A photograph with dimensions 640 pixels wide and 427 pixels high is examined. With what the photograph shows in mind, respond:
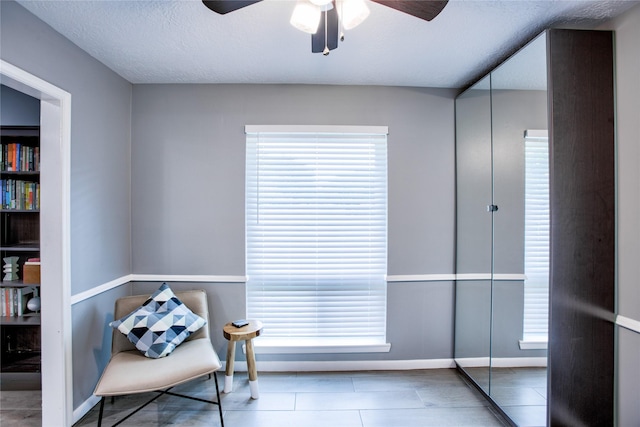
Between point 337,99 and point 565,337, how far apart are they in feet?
7.35

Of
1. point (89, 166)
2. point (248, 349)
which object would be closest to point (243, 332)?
point (248, 349)

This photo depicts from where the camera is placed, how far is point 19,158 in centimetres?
240

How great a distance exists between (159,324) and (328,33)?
6.79ft

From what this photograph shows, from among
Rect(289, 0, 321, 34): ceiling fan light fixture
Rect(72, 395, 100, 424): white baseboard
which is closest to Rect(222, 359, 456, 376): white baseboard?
Rect(72, 395, 100, 424): white baseboard

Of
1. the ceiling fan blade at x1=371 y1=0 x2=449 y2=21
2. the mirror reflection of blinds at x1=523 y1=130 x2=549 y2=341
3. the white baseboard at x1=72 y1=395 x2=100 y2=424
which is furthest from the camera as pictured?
the white baseboard at x1=72 y1=395 x2=100 y2=424

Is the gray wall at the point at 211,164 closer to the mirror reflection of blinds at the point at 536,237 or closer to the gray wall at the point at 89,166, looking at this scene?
the gray wall at the point at 89,166

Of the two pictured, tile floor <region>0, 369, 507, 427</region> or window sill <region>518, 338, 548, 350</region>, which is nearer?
window sill <region>518, 338, 548, 350</region>

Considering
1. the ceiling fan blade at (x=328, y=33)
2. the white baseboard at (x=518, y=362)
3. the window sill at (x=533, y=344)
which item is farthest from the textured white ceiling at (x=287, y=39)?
the white baseboard at (x=518, y=362)

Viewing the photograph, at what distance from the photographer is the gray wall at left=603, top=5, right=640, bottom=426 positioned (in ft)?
5.09

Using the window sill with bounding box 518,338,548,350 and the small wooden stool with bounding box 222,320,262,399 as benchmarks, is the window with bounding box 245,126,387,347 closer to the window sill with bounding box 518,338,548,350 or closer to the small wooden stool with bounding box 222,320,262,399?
the small wooden stool with bounding box 222,320,262,399

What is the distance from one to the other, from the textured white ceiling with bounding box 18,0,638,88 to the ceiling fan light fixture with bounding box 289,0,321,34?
34 cm

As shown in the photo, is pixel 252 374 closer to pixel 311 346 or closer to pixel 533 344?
pixel 311 346

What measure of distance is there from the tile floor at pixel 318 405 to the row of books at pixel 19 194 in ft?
4.72

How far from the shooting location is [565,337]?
164 cm
